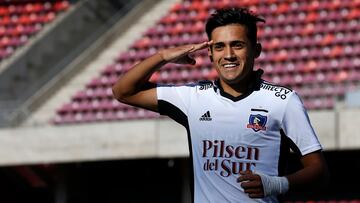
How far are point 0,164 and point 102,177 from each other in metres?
2.62

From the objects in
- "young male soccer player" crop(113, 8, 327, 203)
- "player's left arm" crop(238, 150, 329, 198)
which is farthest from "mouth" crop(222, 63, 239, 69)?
"player's left arm" crop(238, 150, 329, 198)

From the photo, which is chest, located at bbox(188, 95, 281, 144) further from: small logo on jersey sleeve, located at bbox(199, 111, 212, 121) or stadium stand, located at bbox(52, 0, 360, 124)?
stadium stand, located at bbox(52, 0, 360, 124)

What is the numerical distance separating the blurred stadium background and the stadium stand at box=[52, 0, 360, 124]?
0.02m

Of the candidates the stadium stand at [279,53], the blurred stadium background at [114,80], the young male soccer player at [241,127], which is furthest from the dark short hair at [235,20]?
the stadium stand at [279,53]

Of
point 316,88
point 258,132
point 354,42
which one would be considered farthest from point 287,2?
point 258,132

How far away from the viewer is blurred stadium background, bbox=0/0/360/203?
1439 cm

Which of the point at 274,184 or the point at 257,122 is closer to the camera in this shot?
the point at 274,184

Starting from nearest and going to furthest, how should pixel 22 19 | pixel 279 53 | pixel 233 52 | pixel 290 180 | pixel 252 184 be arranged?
1. pixel 252 184
2. pixel 290 180
3. pixel 233 52
4. pixel 279 53
5. pixel 22 19

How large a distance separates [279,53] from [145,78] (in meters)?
12.1

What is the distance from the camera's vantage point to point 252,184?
3.64 m

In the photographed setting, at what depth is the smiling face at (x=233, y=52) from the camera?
3875 mm

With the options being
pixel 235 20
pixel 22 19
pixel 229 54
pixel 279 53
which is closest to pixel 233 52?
pixel 229 54

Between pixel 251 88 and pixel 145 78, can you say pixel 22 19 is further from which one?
pixel 251 88

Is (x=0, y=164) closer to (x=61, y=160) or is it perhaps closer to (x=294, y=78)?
(x=61, y=160)
